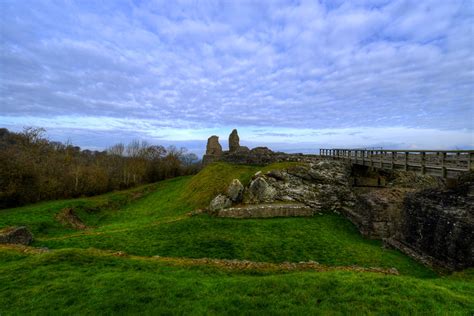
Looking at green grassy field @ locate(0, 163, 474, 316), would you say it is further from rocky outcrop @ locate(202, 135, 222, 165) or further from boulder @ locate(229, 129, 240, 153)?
rocky outcrop @ locate(202, 135, 222, 165)

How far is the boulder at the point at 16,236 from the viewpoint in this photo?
13.6 metres

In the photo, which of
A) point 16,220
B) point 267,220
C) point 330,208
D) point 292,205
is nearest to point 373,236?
point 330,208

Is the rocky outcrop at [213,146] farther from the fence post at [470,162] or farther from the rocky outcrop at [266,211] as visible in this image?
the fence post at [470,162]

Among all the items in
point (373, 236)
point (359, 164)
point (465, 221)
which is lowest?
point (373, 236)

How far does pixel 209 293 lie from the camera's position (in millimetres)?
7402

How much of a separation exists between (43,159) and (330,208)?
126 feet

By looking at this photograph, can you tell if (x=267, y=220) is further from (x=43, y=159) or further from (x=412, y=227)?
(x=43, y=159)

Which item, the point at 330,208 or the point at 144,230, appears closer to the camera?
the point at 144,230

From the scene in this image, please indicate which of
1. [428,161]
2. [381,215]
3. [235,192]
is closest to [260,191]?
[235,192]

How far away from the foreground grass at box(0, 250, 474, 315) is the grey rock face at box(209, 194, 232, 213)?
1084cm

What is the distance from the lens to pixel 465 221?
37.1 ft

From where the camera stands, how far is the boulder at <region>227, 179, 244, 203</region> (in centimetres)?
2112

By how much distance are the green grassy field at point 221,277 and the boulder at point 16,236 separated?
55 cm

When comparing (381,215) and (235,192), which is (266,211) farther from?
(381,215)
